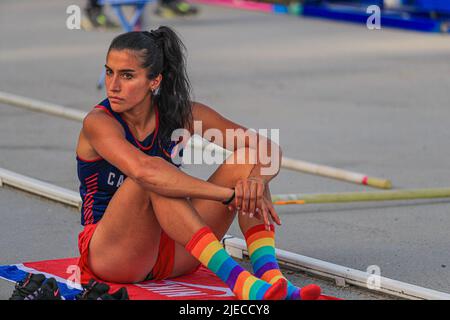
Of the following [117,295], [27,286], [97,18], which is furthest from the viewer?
[97,18]

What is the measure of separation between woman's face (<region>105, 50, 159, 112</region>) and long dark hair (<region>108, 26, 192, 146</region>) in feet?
0.16

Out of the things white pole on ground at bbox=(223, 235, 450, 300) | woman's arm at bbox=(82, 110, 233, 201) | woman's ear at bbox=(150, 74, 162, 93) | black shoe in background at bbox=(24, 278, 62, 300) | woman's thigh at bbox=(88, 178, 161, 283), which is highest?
woman's ear at bbox=(150, 74, 162, 93)

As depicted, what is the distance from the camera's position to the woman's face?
482cm

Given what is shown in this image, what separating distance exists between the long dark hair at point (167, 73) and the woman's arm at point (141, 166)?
281mm

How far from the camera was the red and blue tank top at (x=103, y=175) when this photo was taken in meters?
4.93

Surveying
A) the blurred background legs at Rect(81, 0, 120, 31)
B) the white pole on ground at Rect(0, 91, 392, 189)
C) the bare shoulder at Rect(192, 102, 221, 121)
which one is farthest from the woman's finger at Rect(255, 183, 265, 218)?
the blurred background legs at Rect(81, 0, 120, 31)

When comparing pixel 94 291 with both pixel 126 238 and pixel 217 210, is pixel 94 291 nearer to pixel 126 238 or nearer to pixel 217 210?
pixel 126 238

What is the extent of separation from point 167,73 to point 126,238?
2.68 ft

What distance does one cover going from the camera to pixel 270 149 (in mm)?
5133

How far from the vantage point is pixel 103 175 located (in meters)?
4.94

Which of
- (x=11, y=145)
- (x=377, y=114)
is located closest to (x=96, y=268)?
(x=11, y=145)

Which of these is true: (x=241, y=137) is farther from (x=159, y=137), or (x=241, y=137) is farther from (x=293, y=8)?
(x=293, y=8)

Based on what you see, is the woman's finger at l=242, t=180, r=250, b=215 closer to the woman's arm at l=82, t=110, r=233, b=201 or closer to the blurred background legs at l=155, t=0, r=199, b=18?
the woman's arm at l=82, t=110, r=233, b=201

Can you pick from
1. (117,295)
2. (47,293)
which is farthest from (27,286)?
(117,295)
